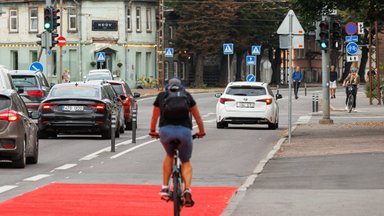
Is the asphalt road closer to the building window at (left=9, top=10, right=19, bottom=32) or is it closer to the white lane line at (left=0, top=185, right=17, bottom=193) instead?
the white lane line at (left=0, top=185, right=17, bottom=193)

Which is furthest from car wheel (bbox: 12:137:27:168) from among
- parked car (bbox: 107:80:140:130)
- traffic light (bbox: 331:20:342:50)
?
traffic light (bbox: 331:20:342:50)

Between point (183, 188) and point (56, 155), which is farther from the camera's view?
point (56, 155)

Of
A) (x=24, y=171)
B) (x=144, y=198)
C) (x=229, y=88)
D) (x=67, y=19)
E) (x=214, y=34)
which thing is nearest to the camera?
(x=144, y=198)

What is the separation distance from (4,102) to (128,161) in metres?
3.19

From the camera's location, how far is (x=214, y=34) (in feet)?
360

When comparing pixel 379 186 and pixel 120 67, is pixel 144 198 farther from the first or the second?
pixel 120 67

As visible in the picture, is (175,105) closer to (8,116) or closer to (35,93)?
(8,116)

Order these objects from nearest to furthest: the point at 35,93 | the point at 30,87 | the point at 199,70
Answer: the point at 35,93 < the point at 30,87 < the point at 199,70

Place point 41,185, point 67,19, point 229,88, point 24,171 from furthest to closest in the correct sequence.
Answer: point 67,19 < point 229,88 < point 24,171 < point 41,185

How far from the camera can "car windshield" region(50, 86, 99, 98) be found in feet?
103

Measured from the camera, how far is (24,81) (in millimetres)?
37250

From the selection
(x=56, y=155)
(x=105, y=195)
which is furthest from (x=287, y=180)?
(x=56, y=155)

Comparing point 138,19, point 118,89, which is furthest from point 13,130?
point 138,19

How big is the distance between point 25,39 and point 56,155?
79886mm
